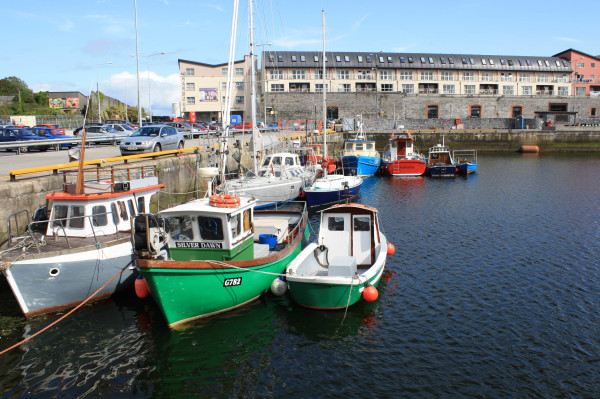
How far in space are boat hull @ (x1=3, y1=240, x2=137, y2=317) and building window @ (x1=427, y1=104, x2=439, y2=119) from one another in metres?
74.5

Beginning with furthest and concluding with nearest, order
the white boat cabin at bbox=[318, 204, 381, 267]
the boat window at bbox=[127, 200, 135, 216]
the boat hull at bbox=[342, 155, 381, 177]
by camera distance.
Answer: the boat hull at bbox=[342, 155, 381, 177], the white boat cabin at bbox=[318, 204, 381, 267], the boat window at bbox=[127, 200, 135, 216]

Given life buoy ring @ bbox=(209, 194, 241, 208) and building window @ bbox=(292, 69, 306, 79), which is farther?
building window @ bbox=(292, 69, 306, 79)

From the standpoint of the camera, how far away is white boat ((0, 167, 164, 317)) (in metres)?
12.0

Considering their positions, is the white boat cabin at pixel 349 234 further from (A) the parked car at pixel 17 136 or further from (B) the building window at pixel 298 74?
(B) the building window at pixel 298 74

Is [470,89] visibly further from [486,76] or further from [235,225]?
[235,225]

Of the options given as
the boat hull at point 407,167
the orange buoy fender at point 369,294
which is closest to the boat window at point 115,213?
the orange buoy fender at point 369,294

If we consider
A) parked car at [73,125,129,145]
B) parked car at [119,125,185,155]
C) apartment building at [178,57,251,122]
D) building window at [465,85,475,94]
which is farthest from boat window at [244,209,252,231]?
building window at [465,85,475,94]

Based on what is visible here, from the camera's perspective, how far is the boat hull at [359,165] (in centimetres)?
4203

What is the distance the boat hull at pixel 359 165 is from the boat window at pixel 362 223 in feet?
86.5

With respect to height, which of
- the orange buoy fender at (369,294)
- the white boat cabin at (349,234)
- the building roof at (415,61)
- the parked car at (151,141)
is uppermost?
the building roof at (415,61)

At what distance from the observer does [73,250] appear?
1238 cm

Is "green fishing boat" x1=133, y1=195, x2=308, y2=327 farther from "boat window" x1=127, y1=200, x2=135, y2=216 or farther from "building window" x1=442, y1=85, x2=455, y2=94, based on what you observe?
"building window" x1=442, y1=85, x2=455, y2=94

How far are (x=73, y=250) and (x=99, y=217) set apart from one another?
6.11 ft

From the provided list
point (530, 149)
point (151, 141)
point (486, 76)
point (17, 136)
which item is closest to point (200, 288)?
point (151, 141)
